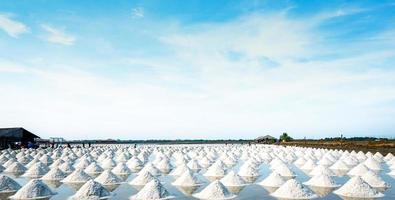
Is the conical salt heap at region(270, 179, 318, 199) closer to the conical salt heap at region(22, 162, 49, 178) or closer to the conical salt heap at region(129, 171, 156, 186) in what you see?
the conical salt heap at region(129, 171, 156, 186)

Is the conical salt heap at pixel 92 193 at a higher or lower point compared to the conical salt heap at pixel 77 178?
lower

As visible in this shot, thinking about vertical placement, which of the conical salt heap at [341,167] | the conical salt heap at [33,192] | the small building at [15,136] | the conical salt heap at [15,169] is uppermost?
the small building at [15,136]

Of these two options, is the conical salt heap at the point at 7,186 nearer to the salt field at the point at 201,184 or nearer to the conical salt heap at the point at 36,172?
the salt field at the point at 201,184

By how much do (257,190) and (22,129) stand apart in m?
40.4

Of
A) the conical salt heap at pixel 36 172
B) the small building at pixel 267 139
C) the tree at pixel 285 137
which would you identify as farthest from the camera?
the small building at pixel 267 139

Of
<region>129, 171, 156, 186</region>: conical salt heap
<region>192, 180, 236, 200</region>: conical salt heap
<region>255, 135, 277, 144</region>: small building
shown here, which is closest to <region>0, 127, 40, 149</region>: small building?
<region>129, 171, 156, 186</region>: conical salt heap

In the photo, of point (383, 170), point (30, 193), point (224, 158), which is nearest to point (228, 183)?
point (30, 193)

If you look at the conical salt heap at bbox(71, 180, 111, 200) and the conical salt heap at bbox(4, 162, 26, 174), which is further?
the conical salt heap at bbox(4, 162, 26, 174)

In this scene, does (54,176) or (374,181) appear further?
(54,176)

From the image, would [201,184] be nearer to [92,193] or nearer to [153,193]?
[153,193]

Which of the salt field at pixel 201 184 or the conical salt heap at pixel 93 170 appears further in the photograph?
the conical salt heap at pixel 93 170

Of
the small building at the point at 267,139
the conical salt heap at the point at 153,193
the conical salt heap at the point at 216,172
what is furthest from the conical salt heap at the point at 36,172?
the small building at the point at 267,139

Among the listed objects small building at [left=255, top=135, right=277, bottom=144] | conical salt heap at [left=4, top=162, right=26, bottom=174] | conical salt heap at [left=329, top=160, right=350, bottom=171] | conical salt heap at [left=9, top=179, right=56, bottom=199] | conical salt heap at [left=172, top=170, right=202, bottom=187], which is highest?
small building at [left=255, top=135, right=277, bottom=144]

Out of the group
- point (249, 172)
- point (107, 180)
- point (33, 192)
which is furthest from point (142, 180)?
point (249, 172)
